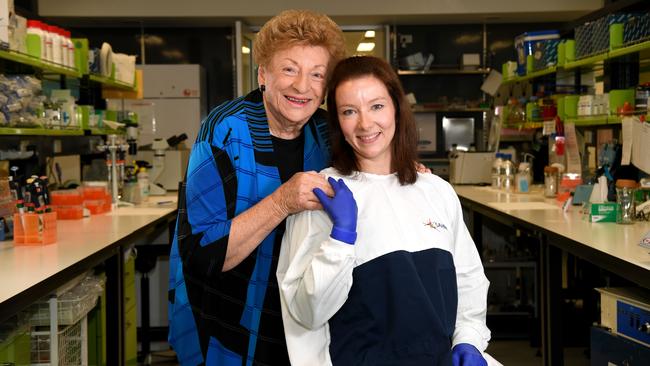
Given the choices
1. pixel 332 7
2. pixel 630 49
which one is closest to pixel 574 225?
pixel 630 49

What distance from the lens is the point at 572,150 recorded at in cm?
511

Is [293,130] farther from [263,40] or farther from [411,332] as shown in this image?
[411,332]

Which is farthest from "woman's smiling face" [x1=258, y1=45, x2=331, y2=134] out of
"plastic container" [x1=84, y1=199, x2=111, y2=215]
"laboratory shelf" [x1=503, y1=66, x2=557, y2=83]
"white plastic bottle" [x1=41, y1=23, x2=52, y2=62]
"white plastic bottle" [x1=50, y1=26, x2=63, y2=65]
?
"laboratory shelf" [x1=503, y1=66, x2=557, y2=83]

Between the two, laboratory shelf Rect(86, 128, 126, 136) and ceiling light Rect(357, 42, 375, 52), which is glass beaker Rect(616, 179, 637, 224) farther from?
ceiling light Rect(357, 42, 375, 52)

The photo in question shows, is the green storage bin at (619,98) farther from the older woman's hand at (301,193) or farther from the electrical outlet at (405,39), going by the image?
the electrical outlet at (405,39)

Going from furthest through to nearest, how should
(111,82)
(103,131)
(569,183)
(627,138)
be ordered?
1. (111,82)
2. (103,131)
3. (569,183)
4. (627,138)

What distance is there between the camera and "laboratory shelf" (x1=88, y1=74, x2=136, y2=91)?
201 inches

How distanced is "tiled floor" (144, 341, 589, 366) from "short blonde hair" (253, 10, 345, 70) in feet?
10.5

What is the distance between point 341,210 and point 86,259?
61.1 inches

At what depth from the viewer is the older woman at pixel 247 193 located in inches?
74.0

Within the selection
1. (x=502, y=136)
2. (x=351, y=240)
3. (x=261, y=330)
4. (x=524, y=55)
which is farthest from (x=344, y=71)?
(x=502, y=136)

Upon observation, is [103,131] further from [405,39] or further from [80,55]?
[405,39]

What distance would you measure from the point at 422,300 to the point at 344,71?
0.56 m

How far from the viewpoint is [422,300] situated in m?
1.64
